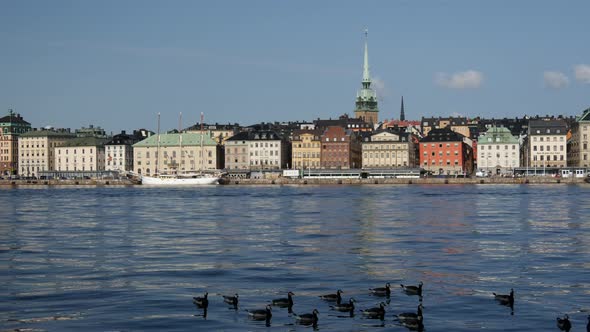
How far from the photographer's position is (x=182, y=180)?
462ft

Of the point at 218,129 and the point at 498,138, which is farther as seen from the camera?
the point at 218,129

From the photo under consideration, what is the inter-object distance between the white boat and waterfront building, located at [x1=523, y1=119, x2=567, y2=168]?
46.5 metres

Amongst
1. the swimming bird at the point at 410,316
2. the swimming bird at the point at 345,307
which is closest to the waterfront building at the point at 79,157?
the swimming bird at the point at 345,307

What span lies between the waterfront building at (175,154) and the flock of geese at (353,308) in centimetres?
12825

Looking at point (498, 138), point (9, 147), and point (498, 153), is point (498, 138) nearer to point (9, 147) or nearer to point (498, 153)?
point (498, 153)

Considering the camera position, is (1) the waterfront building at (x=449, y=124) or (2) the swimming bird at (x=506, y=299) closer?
(2) the swimming bird at (x=506, y=299)

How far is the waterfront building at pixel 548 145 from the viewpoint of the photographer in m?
144

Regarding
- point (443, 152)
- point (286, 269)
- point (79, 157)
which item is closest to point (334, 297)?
point (286, 269)

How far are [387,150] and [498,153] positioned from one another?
16800 mm

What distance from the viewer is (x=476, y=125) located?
180 metres

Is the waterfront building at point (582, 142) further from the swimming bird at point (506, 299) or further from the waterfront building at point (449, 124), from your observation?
the swimming bird at point (506, 299)

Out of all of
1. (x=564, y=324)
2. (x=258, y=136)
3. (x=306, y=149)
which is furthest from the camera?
(x=258, y=136)

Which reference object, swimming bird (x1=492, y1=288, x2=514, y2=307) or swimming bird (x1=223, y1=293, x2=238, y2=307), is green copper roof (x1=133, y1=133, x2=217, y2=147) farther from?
swimming bird (x1=492, y1=288, x2=514, y2=307)

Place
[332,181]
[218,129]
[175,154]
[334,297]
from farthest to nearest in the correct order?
[218,129] < [175,154] < [332,181] < [334,297]
